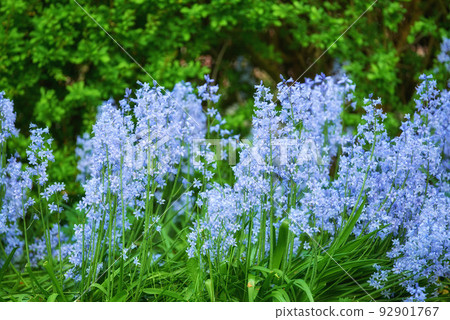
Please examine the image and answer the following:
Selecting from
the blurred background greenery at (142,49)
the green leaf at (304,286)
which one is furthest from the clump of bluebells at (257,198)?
the blurred background greenery at (142,49)

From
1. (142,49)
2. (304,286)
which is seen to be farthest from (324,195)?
(142,49)

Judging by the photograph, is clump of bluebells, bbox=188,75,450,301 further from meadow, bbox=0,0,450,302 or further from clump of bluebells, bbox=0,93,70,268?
clump of bluebells, bbox=0,93,70,268

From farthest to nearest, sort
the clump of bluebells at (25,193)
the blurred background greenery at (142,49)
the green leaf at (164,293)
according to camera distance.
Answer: the blurred background greenery at (142,49)
the clump of bluebells at (25,193)
the green leaf at (164,293)

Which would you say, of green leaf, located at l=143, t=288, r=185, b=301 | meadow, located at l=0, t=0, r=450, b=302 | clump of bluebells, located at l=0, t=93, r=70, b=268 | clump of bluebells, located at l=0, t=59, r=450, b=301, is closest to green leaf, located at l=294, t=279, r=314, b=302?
meadow, located at l=0, t=0, r=450, b=302

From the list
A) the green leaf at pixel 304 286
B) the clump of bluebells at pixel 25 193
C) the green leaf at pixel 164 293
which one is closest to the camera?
the green leaf at pixel 304 286

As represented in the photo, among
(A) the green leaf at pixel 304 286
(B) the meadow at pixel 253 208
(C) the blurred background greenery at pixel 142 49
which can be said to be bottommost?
(A) the green leaf at pixel 304 286

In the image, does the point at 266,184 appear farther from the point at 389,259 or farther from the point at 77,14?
the point at 77,14

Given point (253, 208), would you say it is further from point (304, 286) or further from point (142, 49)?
point (142, 49)

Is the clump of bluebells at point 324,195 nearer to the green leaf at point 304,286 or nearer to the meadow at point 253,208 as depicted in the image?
the meadow at point 253,208
